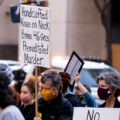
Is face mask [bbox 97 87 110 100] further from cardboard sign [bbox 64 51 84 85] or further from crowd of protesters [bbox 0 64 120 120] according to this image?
cardboard sign [bbox 64 51 84 85]

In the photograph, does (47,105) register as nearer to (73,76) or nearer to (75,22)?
(73,76)

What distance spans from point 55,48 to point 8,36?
7.52m

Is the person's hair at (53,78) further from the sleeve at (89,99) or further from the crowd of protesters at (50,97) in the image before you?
the sleeve at (89,99)

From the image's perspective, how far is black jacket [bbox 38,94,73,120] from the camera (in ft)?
23.7

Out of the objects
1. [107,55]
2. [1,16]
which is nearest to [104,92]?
[107,55]

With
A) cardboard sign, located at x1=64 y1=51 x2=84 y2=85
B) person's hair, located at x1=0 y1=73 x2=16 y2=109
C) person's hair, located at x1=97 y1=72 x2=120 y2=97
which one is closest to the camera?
person's hair, located at x1=0 y1=73 x2=16 y2=109

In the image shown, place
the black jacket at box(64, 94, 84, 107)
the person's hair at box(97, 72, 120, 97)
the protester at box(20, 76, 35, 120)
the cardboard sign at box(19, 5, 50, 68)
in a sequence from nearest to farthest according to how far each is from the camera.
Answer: the cardboard sign at box(19, 5, 50, 68) → the black jacket at box(64, 94, 84, 107) → the protester at box(20, 76, 35, 120) → the person's hair at box(97, 72, 120, 97)

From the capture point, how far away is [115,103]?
8133 mm

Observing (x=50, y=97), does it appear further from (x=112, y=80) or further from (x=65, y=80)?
(x=112, y=80)

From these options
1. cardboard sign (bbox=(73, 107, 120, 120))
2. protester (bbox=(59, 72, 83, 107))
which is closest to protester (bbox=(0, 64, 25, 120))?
cardboard sign (bbox=(73, 107, 120, 120))

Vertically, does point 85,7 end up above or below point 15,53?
above

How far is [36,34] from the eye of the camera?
7656 millimetres

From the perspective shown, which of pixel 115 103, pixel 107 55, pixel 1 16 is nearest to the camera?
pixel 115 103

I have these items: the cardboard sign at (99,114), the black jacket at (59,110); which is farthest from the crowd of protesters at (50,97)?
the cardboard sign at (99,114)
